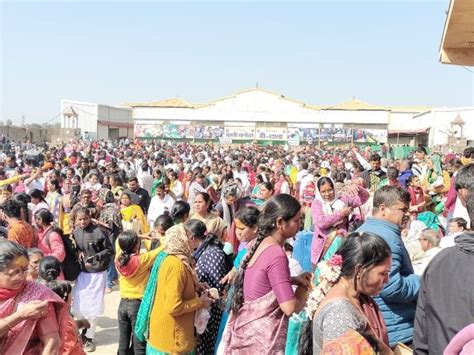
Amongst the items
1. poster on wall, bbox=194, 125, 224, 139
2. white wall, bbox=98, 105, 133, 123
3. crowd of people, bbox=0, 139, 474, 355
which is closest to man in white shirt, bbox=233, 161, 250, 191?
crowd of people, bbox=0, 139, 474, 355

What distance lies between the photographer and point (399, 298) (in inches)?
110

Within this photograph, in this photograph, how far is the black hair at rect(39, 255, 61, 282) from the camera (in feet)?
11.5

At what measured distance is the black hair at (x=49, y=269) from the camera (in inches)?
138

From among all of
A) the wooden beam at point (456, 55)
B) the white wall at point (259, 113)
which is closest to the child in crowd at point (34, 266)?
the wooden beam at point (456, 55)

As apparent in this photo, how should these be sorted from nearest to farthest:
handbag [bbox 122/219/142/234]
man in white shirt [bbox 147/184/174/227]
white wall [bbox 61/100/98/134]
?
handbag [bbox 122/219/142/234], man in white shirt [bbox 147/184/174/227], white wall [bbox 61/100/98/134]

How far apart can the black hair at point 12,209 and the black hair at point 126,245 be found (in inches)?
49.4

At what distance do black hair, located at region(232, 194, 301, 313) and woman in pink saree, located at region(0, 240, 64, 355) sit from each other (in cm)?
107

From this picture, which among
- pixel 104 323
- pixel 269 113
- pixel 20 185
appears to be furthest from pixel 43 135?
pixel 104 323

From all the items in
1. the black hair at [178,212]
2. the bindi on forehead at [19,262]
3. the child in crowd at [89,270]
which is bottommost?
the child in crowd at [89,270]

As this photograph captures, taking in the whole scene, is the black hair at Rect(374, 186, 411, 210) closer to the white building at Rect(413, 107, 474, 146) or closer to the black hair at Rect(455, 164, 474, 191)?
the black hair at Rect(455, 164, 474, 191)

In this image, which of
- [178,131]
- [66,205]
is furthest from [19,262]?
[178,131]

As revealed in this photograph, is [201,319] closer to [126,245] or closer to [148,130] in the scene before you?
[126,245]

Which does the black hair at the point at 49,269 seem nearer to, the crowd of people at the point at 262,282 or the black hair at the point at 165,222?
the crowd of people at the point at 262,282

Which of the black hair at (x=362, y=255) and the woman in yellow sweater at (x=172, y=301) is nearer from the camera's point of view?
the black hair at (x=362, y=255)
